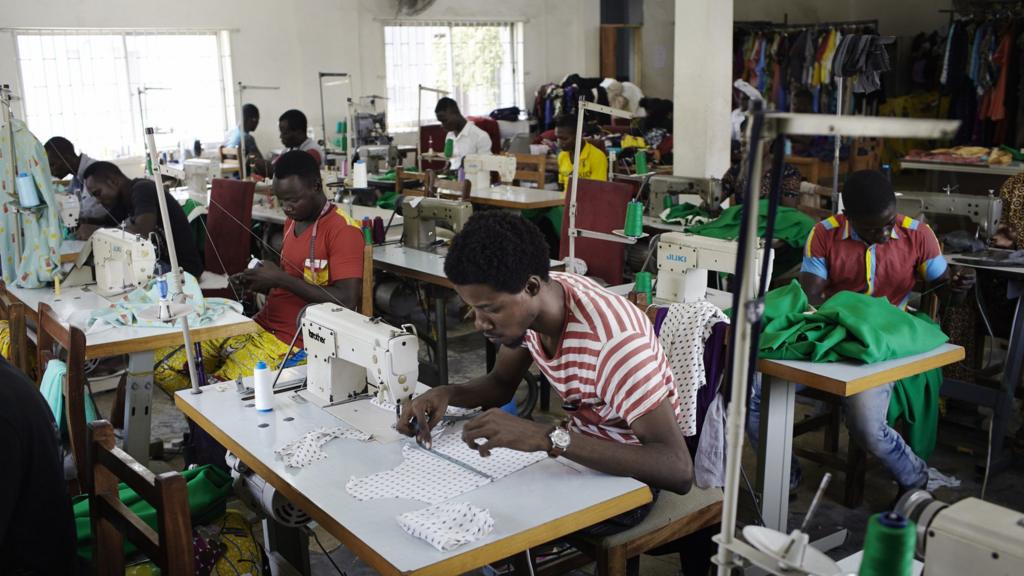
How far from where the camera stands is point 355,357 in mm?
2193

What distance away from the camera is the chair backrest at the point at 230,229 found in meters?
4.84

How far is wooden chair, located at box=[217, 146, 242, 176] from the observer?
7.92 m

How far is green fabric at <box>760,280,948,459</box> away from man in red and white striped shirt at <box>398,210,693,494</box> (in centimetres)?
82

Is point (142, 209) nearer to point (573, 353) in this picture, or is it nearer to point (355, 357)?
point (355, 357)

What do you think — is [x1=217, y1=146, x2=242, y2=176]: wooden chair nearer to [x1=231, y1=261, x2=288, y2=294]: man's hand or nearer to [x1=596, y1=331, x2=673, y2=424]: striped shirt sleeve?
[x1=231, y1=261, x2=288, y2=294]: man's hand

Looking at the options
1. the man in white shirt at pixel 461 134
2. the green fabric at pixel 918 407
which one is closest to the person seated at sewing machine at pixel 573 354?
the green fabric at pixel 918 407

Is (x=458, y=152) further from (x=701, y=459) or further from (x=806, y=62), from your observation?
(x=701, y=459)

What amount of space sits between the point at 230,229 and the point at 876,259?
3.14m

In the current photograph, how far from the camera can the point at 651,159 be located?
25.9ft

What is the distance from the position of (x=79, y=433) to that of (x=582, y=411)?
47.3 inches

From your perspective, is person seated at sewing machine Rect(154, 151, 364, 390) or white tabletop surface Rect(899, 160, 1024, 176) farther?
white tabletop surface Rect(899, 160, 1024, 176)

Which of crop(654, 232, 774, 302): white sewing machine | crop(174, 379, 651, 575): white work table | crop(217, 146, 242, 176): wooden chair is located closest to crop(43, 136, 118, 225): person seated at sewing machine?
crop(217, 146, 242, 176): wooden chair

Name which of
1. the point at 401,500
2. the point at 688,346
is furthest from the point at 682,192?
the point at 401,500

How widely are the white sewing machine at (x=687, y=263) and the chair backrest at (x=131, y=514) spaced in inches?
70.9
